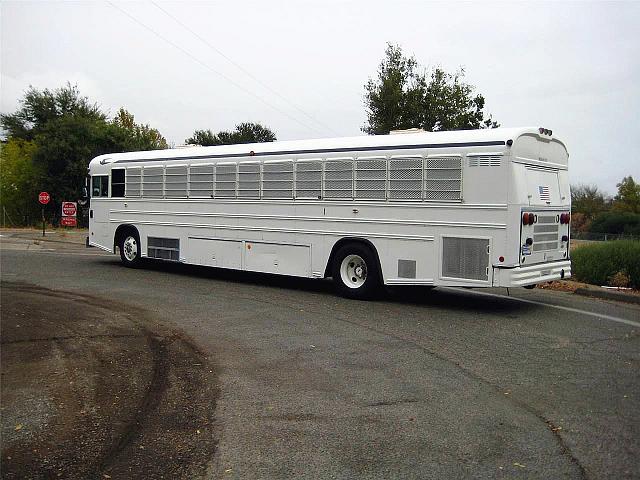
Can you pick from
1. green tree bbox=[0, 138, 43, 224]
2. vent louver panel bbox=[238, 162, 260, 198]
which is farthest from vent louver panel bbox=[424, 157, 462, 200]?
green tree bbox=[0, 138, 43, 224]

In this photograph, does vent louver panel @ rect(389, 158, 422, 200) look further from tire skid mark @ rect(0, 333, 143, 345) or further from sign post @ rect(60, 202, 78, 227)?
sign post @ rect(60, 202, 78, 227)

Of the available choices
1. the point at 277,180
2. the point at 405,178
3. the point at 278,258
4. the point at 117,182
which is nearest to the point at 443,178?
the point at 405,178

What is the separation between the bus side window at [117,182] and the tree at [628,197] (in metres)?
42.5

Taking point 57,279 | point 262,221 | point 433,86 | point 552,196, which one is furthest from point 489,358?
point 433,86

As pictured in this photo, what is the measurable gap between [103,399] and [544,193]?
8.18 metres

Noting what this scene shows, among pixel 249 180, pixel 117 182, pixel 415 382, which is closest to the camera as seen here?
pixel 415 382

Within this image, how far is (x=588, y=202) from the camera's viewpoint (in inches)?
2233

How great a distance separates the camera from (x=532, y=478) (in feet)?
14.8

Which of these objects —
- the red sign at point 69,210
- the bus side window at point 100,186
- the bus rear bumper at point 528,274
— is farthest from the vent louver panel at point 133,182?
the red sign at point 69,210

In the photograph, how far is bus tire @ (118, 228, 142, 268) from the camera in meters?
17.3

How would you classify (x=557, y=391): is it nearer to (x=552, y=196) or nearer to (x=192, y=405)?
(x=192, y=405)

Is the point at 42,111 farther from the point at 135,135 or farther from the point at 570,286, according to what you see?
the point at 570,286

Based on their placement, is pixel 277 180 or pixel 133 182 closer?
pixel 277 180

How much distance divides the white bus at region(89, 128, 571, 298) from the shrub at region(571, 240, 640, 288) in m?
3.50
